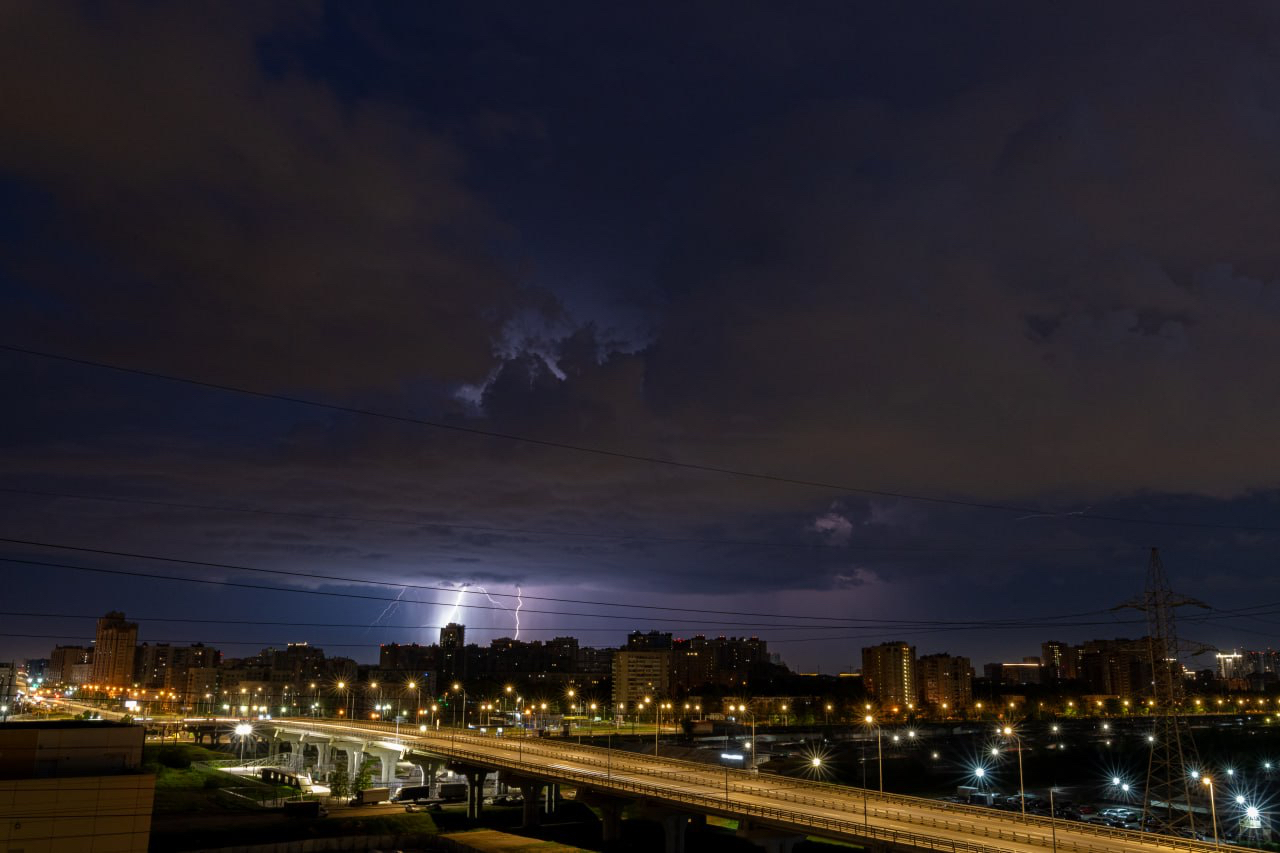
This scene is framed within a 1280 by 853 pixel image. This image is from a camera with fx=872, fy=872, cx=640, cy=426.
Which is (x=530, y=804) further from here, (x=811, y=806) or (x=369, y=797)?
(x=811, y=806)

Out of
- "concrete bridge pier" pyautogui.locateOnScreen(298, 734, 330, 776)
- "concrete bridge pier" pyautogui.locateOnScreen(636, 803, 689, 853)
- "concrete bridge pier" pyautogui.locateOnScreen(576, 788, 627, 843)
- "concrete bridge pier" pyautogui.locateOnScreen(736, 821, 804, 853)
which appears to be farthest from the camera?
"concrete bridge pier" pyautogui.locateOnScreen(298, 734, 330, 776)

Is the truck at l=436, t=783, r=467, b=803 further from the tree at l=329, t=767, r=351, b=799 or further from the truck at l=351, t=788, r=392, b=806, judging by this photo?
the tree at l=329, t=767, r=351, b=799

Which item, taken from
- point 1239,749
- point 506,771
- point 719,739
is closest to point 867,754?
point 719,739

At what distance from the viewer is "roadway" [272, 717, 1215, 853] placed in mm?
43938

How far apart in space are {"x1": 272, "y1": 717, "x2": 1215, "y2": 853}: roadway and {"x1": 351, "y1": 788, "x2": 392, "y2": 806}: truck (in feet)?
18.8

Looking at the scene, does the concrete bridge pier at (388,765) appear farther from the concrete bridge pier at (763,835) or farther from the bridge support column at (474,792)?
the concrete bridge pier at (763,835)

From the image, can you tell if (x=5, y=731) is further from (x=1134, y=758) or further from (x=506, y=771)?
(x=1134, y=758)

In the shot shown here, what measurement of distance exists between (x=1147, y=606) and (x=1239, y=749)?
137 meters

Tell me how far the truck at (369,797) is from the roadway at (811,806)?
18.8ft

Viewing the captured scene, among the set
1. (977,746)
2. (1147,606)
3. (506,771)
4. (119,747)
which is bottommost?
(977,746)

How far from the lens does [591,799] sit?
72062mm

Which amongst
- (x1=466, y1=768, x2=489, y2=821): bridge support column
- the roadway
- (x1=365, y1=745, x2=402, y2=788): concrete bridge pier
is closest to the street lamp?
(x1=365, y1=745, x2=402, y2=788): concrete bridge pier

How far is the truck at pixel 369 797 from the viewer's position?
3492 inches

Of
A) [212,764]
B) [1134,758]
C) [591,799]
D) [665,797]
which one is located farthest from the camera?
[1134,758]
